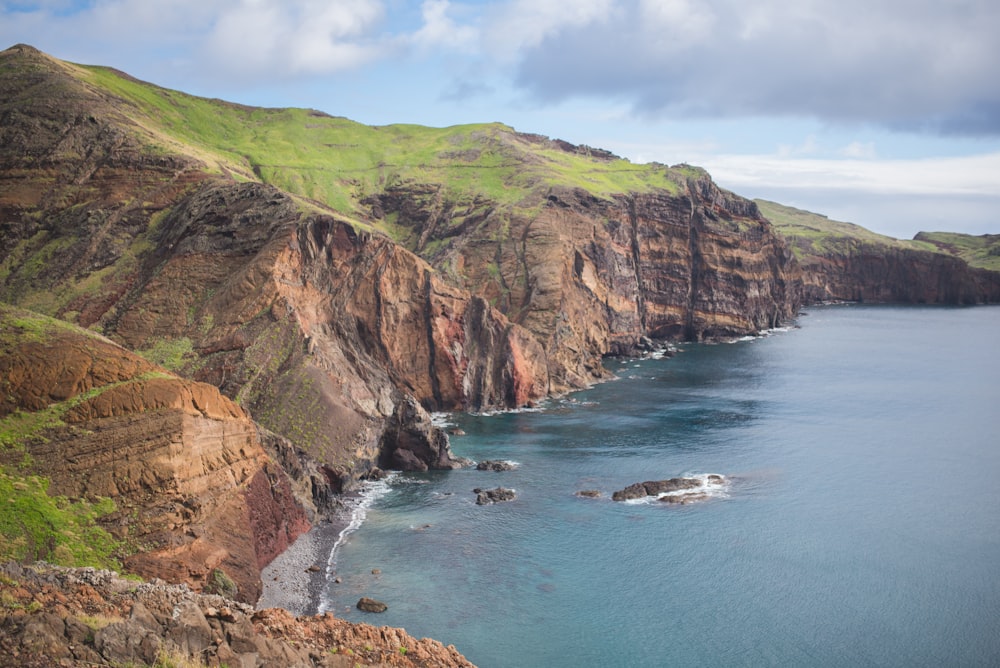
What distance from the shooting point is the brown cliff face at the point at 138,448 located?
41.9m

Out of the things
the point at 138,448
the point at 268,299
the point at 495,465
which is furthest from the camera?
the point at 268,299

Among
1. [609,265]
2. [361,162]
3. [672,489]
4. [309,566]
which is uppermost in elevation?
[361,162]

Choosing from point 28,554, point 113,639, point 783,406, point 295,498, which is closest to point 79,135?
point 295,498

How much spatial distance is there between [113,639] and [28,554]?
55.4 ft

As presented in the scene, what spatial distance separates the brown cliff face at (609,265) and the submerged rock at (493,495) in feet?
160

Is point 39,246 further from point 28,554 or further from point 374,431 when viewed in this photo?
point 28,554

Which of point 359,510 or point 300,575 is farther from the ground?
point 359,510

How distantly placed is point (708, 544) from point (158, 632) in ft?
139

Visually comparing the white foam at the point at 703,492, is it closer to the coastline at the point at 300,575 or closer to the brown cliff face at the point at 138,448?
the coastline at the point at 300,575

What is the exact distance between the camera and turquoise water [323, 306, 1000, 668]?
148 feet

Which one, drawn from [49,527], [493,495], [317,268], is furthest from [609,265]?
[49,527]

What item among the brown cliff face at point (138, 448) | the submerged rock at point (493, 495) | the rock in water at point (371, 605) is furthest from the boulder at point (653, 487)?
the brown cliff face at point (138, 448)

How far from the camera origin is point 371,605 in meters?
47.0

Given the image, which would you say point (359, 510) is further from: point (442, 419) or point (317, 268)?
point (317, 268)
